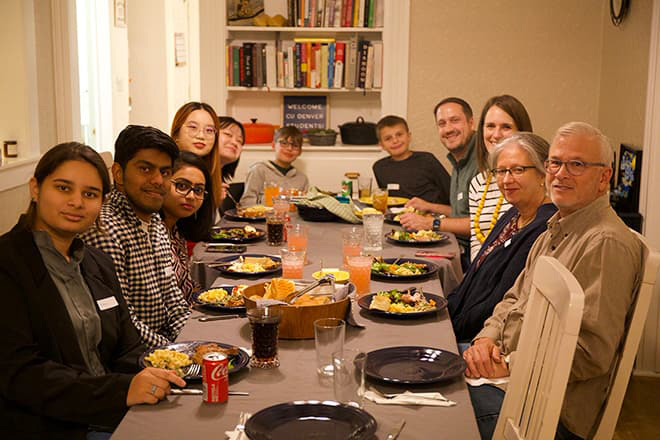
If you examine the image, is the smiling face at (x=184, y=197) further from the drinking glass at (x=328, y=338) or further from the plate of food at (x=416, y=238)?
the drinking glass at (x=328, y=338)

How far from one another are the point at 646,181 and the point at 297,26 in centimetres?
301

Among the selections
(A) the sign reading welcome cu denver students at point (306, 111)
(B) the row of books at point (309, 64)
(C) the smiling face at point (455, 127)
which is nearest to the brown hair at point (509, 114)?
(C) the smiling face at point (455, 127)

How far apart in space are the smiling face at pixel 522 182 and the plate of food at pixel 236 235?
122cm

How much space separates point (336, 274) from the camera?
259 centimetres

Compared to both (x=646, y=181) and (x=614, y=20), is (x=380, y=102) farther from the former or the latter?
(x=646, y=181)

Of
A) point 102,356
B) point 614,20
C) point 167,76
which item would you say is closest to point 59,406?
point 102,356

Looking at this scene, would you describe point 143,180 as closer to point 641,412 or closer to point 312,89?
point 641,412

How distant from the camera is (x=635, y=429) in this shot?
333 centimetres

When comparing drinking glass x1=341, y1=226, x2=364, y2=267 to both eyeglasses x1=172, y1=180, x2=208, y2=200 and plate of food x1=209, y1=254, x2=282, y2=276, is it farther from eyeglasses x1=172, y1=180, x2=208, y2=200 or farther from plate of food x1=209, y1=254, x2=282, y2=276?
eyeglasses x1=172, y1=180, x2=208, y2=200

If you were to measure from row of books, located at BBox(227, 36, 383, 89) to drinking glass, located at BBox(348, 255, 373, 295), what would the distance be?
364 centimetres

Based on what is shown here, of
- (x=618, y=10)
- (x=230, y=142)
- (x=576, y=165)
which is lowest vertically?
(x=230, y=142)

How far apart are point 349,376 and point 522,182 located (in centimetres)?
133

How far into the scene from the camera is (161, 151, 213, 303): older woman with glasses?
2941mm

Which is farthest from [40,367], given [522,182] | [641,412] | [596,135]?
[641,412]
